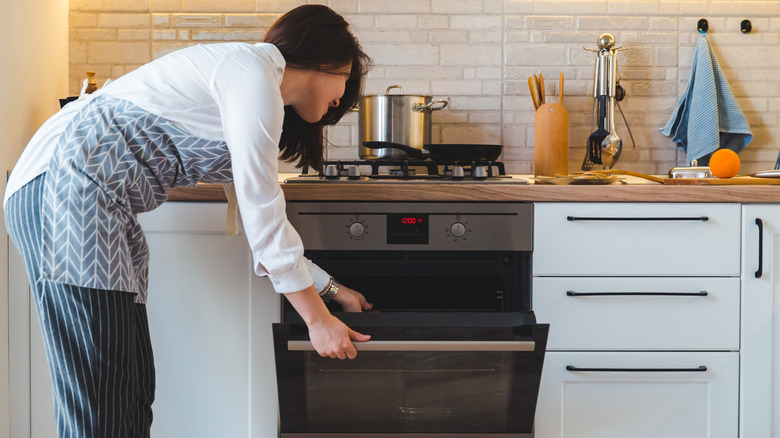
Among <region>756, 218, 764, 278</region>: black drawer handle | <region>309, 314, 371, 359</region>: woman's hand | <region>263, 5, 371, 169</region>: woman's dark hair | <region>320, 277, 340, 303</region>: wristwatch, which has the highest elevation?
<region>263, 5, 371, 169</region>: woman's dark hair

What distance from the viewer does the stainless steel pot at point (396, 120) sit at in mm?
2031

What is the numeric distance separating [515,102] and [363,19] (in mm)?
521

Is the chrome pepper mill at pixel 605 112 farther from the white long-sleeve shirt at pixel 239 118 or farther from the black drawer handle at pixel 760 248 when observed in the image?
the white long-sleeve shirt at pixel 239 118

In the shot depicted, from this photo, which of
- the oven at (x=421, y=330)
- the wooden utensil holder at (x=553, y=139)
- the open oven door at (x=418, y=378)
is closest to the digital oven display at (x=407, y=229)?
the oven at (x=421, y=330)

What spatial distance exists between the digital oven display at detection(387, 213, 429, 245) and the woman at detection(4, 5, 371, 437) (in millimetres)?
410

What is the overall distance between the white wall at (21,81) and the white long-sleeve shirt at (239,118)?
0.57 m

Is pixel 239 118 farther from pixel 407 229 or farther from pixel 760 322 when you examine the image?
pixel 760 322

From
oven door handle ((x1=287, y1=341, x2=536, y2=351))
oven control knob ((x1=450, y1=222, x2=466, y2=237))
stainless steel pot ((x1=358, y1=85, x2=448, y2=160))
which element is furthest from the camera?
stainless steel pot ((x1=358, y1=85, x2=448, y2=160))

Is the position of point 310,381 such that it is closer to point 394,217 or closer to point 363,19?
point 394,217

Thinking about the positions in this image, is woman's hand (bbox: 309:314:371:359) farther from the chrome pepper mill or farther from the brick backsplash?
the chrome pepper mill

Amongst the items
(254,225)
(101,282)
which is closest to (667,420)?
(254,225)

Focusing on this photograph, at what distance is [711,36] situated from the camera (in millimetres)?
2234

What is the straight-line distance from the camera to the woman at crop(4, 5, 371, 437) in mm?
1134

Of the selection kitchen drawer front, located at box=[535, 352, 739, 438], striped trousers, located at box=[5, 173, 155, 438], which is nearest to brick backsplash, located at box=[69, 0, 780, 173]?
kitchen drawer front, located at box=[535, 352, 739, 438]
